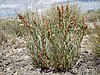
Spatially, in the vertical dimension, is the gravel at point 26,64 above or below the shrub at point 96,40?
below

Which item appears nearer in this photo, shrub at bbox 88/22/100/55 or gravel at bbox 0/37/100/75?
gravel at bbox 0/37/100/75

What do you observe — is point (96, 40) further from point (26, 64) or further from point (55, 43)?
point (26, 64)

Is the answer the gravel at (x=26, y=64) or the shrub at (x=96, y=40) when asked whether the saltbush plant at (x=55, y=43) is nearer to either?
the gravel at (x=26, y=64)

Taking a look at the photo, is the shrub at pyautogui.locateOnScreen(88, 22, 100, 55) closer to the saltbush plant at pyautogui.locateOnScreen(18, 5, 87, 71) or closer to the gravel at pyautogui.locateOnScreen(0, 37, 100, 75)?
the gravel at pyautogui.locateOnScreen(0, 37, 100, 75)

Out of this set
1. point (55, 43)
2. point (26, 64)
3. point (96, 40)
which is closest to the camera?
point (55, 43)

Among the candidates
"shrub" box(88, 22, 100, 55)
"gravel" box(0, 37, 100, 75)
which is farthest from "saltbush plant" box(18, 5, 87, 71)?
"shrub" box(88, 22, 100, 55)

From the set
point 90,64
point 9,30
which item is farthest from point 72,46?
point 9,30

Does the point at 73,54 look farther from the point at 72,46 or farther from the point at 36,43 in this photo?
the point at 36,43

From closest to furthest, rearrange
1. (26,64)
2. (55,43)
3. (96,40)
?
(55,43) → (96,40) → (26,64)

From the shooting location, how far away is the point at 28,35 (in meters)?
4.52

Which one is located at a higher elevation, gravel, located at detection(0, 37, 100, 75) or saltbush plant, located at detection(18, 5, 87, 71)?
saltbush plant, located at detection(18, 5, 87, 71)

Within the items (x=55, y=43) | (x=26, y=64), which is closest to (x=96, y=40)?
(x=55, y=43)

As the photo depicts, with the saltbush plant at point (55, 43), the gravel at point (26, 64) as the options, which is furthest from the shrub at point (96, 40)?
the saltbush plant at point (55, 43)

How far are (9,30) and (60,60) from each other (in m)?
3.31
